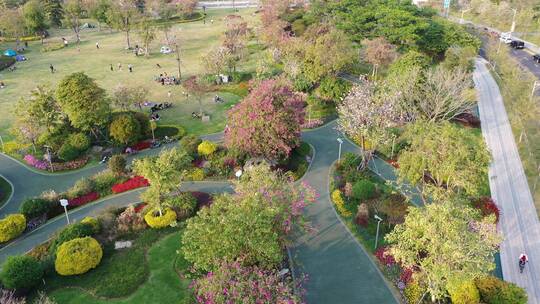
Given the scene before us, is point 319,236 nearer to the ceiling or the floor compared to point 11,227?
nearer to the floor

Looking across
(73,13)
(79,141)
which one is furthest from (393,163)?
(73,13)

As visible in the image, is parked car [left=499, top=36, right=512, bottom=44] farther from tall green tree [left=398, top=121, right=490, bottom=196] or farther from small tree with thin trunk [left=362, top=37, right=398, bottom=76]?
tall green tree [left=398, top=121, right=490, bottom=196]

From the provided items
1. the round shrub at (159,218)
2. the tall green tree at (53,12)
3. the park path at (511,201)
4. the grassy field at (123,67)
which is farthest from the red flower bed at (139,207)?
the tall green tree at (53,12)

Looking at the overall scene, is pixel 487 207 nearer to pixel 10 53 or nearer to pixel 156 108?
pixel 156 108

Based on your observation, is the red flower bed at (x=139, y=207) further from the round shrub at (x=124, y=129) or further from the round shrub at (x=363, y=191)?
the round shrub at (x=363, y=191)

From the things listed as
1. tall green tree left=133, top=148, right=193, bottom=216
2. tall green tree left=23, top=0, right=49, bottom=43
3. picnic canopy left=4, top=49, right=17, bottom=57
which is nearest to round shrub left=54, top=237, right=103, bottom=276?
tall green tree left=133, top=148, right=193, bottom=216

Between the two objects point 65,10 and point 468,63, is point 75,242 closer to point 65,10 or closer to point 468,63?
point 468,63
